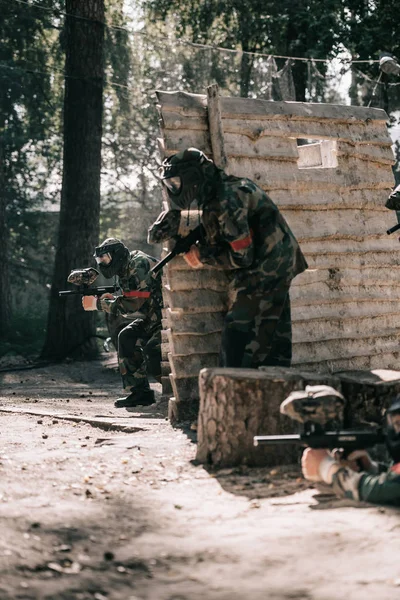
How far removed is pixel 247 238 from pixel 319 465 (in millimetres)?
2181

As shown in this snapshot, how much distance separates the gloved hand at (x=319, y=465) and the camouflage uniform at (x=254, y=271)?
1.88m

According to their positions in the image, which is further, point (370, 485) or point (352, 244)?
point (352, 244)

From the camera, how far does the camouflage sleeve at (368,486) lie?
480 cm

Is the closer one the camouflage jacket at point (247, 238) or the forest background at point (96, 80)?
the camouflage jacket at point (247, 238)

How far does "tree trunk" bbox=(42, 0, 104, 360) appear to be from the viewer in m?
15.3

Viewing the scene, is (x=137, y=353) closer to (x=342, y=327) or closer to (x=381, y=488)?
(x=342, y=327)

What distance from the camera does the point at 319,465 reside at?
5.18 m

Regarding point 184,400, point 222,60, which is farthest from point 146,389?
point 222,60

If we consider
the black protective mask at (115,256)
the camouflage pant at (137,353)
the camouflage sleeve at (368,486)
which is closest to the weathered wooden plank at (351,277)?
the camouflage pant at (137,353)

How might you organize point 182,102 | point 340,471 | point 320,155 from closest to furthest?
point 340,471, point 182,102, point 320,155

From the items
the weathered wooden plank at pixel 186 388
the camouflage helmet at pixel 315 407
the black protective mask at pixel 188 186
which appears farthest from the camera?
the weathered wooden plank at pixel 186 388

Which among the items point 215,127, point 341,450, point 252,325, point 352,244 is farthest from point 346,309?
point 341,450

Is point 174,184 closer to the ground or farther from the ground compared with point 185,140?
closer to the ground

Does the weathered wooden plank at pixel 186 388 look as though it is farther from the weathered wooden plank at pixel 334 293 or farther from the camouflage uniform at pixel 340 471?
the camouflage uniform at pixel 340 471
